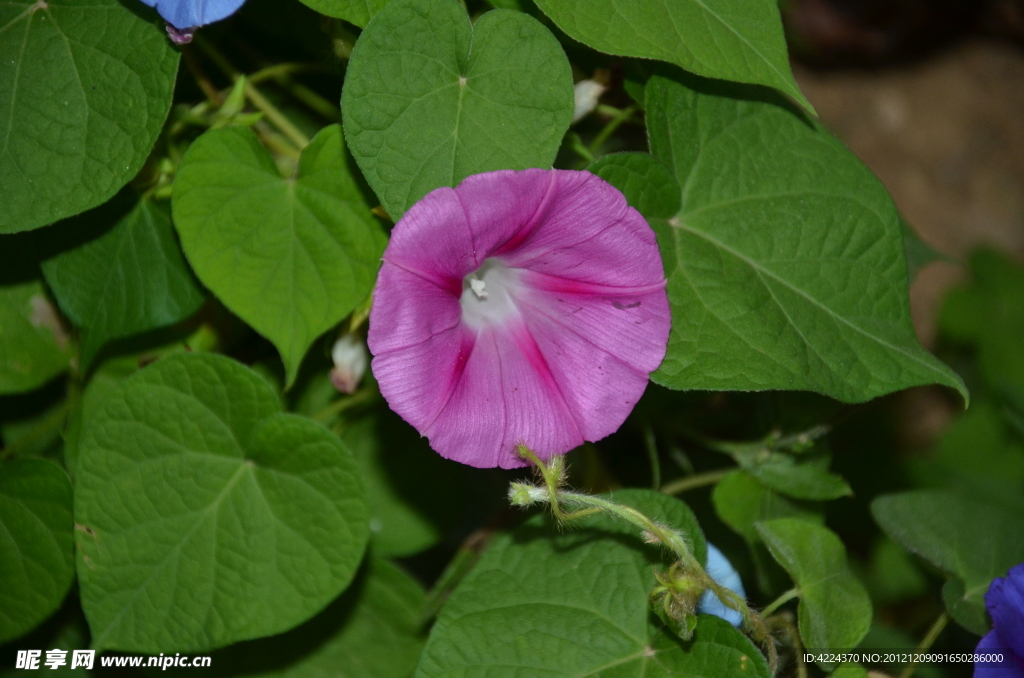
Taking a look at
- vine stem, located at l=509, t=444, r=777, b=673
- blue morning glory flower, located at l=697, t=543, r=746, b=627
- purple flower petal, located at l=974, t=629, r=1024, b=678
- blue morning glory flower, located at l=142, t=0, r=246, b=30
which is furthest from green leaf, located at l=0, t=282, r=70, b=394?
purple flower petal, located at l=974, t=629, r=1024, b=678

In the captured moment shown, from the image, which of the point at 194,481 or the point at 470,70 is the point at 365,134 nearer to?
the point at 470,70

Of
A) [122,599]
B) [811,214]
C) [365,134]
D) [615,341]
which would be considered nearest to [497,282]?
[615,341]

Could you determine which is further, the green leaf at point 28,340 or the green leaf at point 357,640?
the green leaf at point 357,640

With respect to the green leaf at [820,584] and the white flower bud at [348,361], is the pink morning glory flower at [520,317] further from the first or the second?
the green leaf at [820,584]

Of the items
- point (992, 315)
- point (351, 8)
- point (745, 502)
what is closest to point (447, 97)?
point (351, 8)

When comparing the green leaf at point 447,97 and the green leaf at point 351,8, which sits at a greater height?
the green leaf at point 351,8

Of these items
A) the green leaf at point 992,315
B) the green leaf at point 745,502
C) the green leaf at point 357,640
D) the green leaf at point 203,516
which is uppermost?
the green leaf at point 203,516

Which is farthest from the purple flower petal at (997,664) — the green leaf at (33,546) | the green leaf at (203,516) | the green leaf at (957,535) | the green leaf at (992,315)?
the green leaf at (992,315)

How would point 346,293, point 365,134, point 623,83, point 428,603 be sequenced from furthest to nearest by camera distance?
point 428,603 < point 623,83 < point 346,293 < point 365,134
